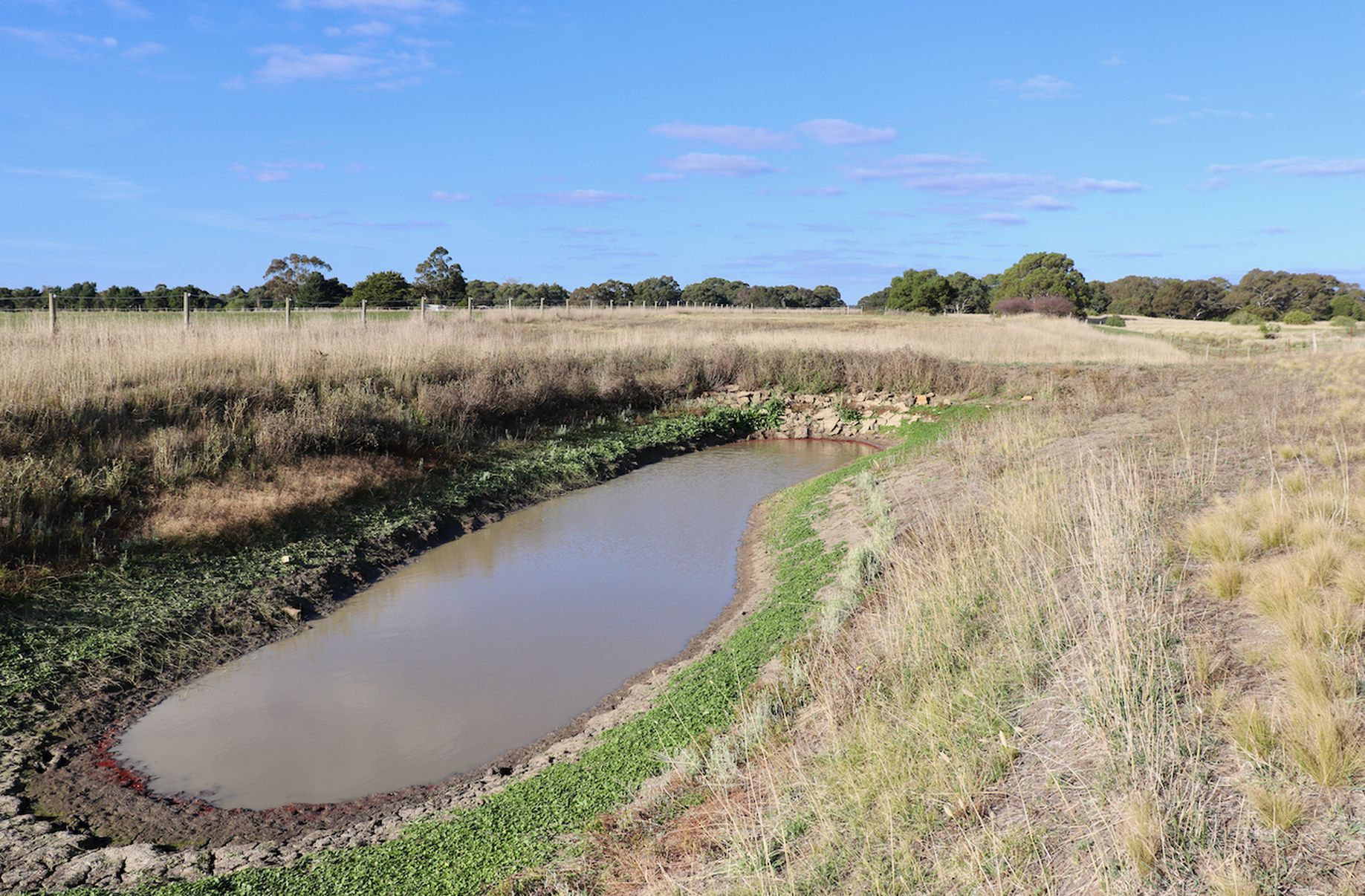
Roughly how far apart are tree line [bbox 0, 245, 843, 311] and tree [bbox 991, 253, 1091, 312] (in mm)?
19732

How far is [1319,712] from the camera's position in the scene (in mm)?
3797

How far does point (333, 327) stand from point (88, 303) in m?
17.5

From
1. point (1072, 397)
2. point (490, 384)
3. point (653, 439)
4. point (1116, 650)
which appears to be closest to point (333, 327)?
point (490, 384)

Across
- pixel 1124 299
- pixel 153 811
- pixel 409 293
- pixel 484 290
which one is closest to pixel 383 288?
pixel 409 293

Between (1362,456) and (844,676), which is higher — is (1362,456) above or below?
above

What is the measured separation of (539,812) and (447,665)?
333 centimetres

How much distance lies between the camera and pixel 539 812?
535cm

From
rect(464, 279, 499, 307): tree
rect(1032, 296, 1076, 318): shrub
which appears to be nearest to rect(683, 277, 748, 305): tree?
rect(464, 279, 499, 307): tree

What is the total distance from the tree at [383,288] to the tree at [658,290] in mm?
38411

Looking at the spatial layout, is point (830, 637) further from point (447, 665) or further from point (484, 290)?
point (484, 290)

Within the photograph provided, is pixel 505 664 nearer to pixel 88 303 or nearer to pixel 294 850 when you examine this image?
pixel 294 850

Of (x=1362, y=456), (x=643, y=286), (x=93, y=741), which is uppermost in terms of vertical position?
(x=643, y=286)

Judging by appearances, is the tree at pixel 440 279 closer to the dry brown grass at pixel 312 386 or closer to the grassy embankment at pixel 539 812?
the dry brown grass at pixel 312 386

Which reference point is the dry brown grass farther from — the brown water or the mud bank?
the mud bank
